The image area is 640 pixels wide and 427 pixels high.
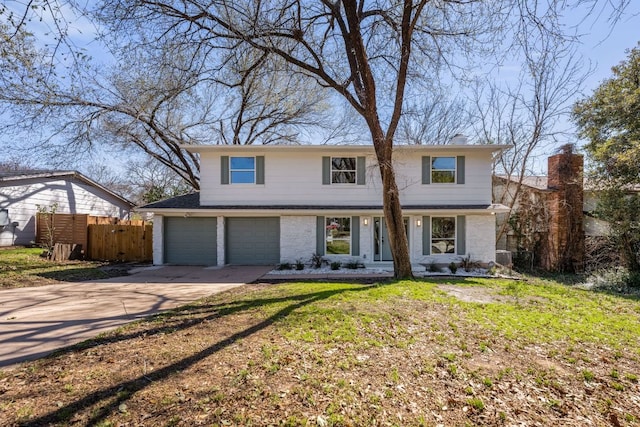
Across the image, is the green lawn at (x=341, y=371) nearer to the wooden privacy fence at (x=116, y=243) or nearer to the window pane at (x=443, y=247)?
the window pane at (x=443, y=247)

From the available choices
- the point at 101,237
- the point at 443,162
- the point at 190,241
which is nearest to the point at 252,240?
the point at 190,241

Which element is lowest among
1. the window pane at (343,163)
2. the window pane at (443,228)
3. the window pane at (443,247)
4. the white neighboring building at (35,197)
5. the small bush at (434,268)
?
the small bush at (434,268)

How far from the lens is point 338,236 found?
12828 millimetres

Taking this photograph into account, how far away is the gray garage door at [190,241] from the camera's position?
13.0m

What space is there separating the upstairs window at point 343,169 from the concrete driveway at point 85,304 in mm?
5105

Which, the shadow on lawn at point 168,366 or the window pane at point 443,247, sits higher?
the window pane at point 443,247

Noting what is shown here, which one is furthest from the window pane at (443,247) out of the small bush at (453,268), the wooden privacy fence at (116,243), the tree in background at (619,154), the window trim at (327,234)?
the wooden privacy fence at (116,243)

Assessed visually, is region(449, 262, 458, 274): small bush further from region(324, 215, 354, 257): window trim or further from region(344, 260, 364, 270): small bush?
region(324, 215, 354, 257): window trim

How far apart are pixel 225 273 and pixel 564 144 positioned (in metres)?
16.5

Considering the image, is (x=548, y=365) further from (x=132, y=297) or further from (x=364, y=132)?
(x=364, y=132)

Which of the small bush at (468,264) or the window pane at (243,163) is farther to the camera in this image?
the window pane at (243,163)

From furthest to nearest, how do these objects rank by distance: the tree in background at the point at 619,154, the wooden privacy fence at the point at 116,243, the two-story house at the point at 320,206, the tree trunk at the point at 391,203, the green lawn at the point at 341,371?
the wooden privacy fence at the point at 116,243 → the two-story house at the point at 320,206 → the tree in background at the point at 619,154 → the tree trunk at the point at 391,203 → the green lawn at the point at 341,371

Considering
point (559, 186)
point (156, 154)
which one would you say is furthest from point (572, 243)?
point (156, 154)

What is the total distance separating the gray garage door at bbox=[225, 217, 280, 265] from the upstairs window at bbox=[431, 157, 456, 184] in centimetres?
693
